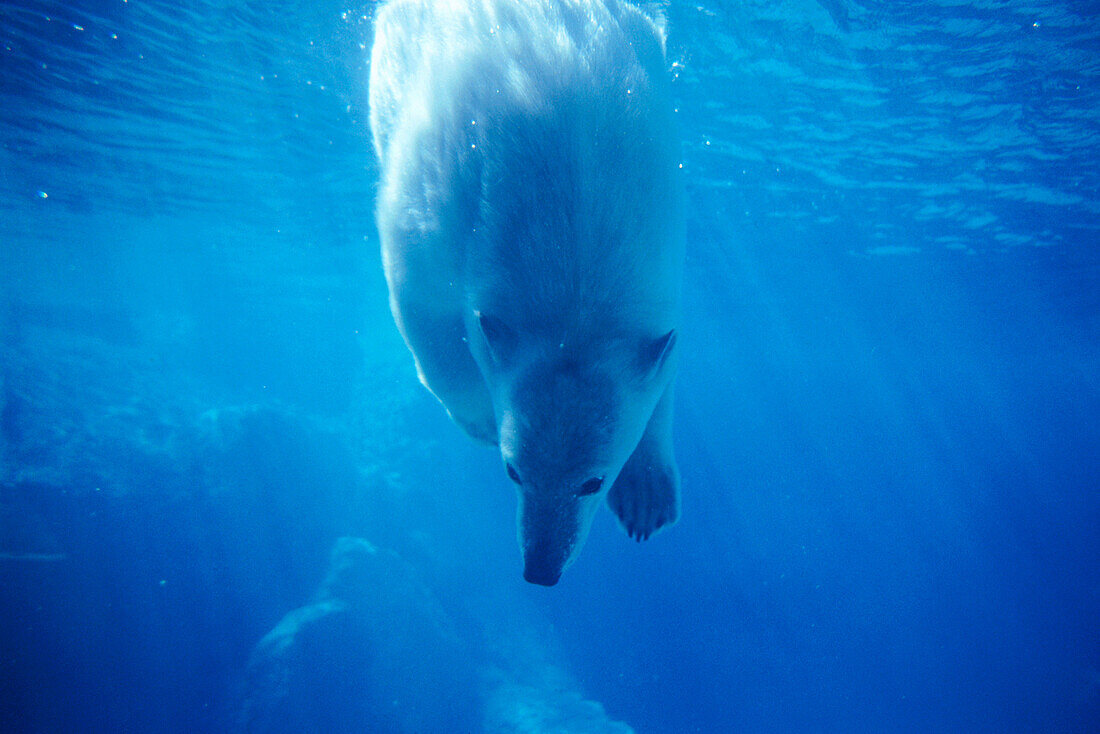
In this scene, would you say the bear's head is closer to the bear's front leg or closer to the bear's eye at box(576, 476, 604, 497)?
the bear's eye at box(576, 476, 604, 497)

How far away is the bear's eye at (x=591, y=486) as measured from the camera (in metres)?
1.87

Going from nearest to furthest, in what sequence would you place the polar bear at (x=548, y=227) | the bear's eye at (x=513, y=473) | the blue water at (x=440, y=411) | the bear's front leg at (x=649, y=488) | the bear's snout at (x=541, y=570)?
the polar bear at (x=548, y=227)
the bear's eye at (x=513, y=473)
the bear's snout at (x=541, y=570)
the bear's front leg at (x=649, y=488)
the blue water at (x=440, y=411)

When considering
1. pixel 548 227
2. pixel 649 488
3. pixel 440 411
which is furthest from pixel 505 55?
pixel 440 411

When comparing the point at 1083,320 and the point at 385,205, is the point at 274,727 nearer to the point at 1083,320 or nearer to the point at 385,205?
the point at 385,205

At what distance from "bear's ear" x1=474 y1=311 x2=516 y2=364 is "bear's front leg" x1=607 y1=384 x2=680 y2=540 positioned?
4.53ft

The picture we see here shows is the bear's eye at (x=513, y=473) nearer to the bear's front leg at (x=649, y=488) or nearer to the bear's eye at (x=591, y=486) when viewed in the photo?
the bear's eye at (x=591, y=486)

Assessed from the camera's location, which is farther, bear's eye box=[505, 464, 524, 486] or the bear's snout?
the bear's snout

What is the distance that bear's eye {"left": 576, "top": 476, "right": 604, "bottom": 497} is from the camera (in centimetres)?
187

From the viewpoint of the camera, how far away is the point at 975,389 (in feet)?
178

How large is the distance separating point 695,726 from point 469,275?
79.5 feet

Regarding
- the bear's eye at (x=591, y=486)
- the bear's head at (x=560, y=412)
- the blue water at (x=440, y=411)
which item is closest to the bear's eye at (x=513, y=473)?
the bear's head at (x=560, y=412)

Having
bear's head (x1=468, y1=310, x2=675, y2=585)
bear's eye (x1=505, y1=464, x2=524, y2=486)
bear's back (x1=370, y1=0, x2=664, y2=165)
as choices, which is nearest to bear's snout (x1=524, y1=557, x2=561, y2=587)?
bear's head (x1=468, y1=310, x2=675, y2=585)

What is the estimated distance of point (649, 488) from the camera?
304cm

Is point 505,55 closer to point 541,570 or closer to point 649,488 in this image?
point 541,570
